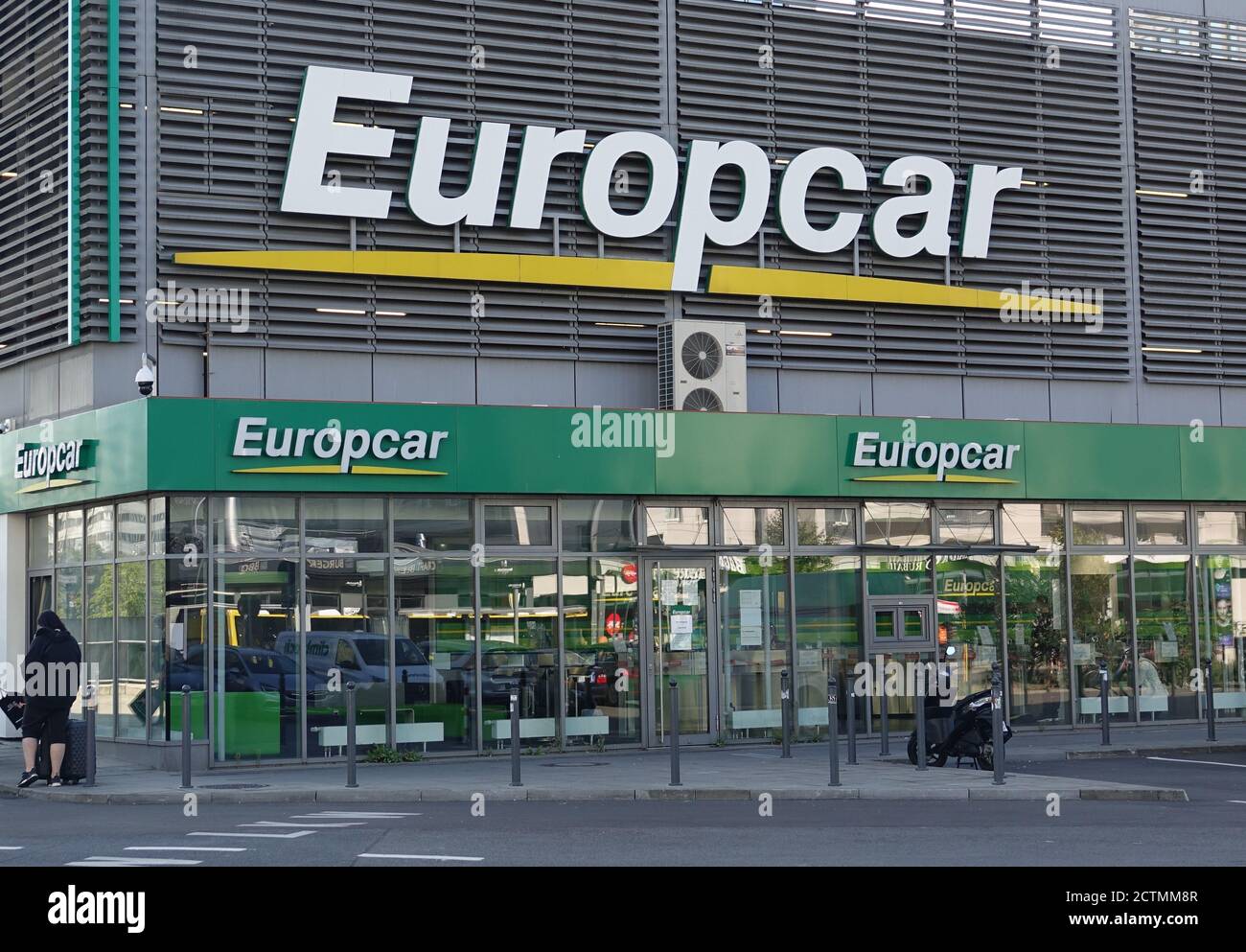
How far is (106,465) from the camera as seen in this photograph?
2048cm

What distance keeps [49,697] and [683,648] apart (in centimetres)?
851

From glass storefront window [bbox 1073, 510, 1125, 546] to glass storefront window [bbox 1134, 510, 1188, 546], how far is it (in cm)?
32

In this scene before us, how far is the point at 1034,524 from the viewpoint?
81.8 ft

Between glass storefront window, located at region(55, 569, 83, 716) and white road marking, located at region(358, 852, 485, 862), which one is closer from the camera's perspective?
white road marking, located at region(358, 852, 485, 862)

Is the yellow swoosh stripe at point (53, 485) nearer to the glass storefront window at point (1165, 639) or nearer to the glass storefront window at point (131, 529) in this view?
the glass storefront window at point (131, 529)

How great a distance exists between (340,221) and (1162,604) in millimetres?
13933

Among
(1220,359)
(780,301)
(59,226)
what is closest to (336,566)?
(59,226)

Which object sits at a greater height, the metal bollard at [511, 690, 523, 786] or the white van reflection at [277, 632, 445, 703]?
the white van reflection at [277, 632, 445, 703]

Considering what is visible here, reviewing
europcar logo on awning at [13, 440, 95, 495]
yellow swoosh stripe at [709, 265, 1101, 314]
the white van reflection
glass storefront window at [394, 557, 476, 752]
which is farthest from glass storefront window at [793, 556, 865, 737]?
europcar logo on awning at [13, 440, 95, 495]

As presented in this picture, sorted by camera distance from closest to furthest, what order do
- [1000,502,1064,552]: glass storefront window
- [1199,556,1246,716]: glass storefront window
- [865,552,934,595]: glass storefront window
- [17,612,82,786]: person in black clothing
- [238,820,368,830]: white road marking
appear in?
[238,820,368,830]: white road marking, [17,612,82,786]: person in black clothing, [865,552,934,595]: glass storefront window, [1000,502,1064,552]: glass storefront window, [1199,556,1246,716]: glass storefront window

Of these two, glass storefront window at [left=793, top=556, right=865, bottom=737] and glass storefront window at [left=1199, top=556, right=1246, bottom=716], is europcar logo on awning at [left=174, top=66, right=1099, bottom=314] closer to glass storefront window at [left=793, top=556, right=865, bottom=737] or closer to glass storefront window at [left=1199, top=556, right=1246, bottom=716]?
glass storefront window at [left=793, top=556, right=865, bottom=737]

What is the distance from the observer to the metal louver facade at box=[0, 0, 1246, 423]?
2086 cm

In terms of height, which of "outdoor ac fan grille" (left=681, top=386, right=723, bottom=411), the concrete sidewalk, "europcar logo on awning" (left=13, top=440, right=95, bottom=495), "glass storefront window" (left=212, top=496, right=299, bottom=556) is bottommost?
the concrete sidewalk

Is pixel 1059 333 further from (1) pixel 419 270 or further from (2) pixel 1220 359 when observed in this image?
(1) pixel 419 270
